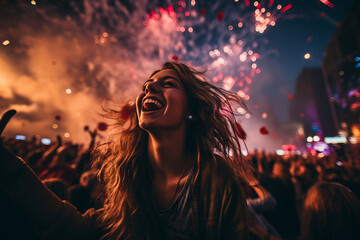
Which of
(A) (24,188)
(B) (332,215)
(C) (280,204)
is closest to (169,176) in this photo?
(A) (24,188)

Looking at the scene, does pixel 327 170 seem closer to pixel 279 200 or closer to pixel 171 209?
pixel 279 200

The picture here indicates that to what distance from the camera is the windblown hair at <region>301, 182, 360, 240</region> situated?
1.64 meters

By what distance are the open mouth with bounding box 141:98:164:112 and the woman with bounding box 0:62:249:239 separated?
0.01 m

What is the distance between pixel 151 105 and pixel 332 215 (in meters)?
2.34

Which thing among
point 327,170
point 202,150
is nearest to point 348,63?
point 327,170

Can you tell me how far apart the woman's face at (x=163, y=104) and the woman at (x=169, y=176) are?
0.03 feet

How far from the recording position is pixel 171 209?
149 centimetres

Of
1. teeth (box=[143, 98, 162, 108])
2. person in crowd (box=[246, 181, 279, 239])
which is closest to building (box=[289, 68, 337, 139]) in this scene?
person in crowd (box=[246, 181, 279, 239])

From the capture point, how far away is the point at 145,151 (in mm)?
2090

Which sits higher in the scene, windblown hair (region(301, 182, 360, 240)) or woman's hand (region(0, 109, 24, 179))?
woman's hand (region(0, 109, 24, 179))

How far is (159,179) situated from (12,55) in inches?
80.7

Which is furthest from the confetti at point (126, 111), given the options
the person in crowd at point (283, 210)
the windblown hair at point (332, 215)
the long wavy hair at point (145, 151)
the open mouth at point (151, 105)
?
the person in crowd at point (283, 210)

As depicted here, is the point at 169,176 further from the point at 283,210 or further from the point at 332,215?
the point at 283,210

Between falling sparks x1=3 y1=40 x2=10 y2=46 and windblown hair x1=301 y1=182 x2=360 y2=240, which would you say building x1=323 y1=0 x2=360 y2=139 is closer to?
windblown hair x1=301 y1=182 x2=360 y2=240
